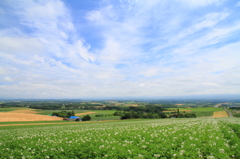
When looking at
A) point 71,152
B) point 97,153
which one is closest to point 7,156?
point 71,152

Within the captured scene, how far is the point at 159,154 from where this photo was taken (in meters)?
7.49

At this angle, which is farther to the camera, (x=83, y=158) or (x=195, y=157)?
(x=83, y=158)

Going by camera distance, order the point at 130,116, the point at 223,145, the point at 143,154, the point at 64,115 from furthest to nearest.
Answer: the point at 64,115
the point at 130,116
the point at 223,145
the point at 143,154

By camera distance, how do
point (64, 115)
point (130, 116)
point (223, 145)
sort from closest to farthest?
point (223, 145)
point (130, 116)
point (64, 115)

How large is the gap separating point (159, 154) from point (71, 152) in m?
5.81

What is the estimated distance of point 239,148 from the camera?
8.22 m

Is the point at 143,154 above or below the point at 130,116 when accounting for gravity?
above

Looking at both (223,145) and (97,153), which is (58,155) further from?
(223,145)

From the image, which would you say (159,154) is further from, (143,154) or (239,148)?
(239,148)

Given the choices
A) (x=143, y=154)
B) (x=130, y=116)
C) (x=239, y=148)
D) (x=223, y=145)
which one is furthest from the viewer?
(x=130, y=116)

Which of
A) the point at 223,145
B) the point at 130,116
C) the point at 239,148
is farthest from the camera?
the point at 130,116

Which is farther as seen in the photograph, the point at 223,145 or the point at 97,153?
the point at 223,145

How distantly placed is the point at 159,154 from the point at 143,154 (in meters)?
0.95

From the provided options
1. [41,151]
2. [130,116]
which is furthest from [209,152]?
[130,116]
